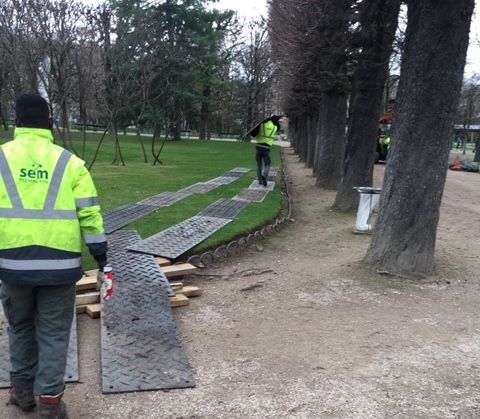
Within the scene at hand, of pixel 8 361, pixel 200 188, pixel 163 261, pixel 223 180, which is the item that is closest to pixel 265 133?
pixel 200 188

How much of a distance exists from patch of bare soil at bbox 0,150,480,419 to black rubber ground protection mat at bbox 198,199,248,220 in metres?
1.91

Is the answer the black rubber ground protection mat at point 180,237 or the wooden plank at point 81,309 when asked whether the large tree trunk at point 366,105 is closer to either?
the black rubber ground protection mat at point 180,237

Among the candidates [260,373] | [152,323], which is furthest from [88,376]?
[260,373]

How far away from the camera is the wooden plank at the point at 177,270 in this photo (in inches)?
235

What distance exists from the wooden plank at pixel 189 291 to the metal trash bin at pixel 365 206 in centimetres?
413

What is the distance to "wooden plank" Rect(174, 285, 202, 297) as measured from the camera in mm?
5582

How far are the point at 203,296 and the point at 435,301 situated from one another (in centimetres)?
252

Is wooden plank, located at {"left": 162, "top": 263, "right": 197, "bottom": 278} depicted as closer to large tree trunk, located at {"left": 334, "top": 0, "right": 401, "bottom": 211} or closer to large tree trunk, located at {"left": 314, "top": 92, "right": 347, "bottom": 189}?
large tree trunk, located at {"left": 334, "top": 0, "right": 401, "bottom": 211}

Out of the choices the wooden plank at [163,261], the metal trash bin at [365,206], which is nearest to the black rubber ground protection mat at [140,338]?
the wooden plank at [163,261]

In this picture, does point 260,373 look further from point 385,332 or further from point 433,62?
point 433,62

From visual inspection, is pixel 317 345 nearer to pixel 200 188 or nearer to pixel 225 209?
pixel 225 209

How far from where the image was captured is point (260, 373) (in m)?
3.96

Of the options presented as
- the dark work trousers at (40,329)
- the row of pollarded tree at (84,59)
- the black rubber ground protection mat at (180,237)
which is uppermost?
the row of pollarded tree at (84,59)

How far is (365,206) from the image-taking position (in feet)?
29.4
